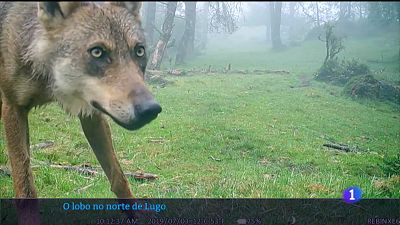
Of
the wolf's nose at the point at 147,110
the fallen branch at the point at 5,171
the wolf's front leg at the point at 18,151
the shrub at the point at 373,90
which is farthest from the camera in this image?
the shrub at the point at 373,90

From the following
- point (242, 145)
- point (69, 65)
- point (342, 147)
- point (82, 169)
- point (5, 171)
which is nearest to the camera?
point (69, 65)

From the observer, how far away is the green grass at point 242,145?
473 cm

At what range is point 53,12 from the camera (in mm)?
2875

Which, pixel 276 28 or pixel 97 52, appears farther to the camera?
pixel 276 28

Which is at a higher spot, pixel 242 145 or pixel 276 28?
pixel 276 28

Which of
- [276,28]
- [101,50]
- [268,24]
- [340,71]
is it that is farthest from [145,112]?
[268,24]

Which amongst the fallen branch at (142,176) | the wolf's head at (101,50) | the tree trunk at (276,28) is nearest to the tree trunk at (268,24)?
the tree trunk at (276,28)

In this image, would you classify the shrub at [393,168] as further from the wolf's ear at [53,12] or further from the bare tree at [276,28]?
the bare tree at [276,28]

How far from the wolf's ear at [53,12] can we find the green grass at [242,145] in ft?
6.25

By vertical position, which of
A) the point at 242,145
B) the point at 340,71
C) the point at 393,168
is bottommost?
the point at 242,145

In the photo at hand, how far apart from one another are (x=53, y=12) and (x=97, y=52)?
378 millimetres

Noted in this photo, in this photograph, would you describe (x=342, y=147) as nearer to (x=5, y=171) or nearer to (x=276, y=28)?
(x=5, y=171)

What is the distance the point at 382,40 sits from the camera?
1769 cm

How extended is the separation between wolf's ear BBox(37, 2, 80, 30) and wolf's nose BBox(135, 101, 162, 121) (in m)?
0.81
